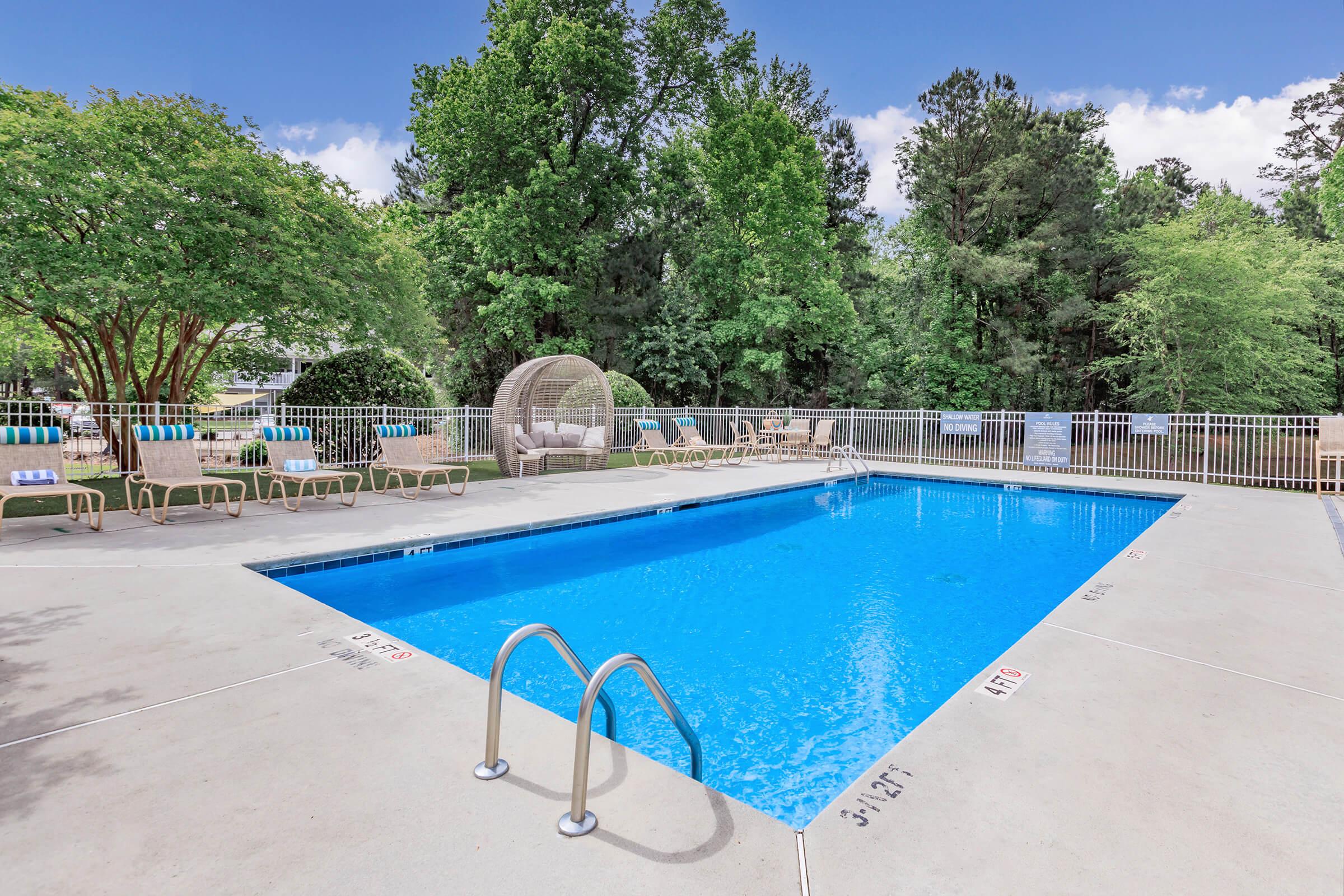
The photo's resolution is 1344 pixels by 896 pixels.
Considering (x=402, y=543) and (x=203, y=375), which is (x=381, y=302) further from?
(x=203, y=375)

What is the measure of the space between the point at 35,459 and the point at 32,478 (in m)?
0.35

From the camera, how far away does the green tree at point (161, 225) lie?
8.91 m

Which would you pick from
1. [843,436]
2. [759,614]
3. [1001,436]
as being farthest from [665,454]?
[759,614]

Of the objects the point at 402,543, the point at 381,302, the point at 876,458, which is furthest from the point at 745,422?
the point at 402,543

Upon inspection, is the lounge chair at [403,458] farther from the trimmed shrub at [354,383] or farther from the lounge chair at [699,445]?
the lounge chair at [699,445]

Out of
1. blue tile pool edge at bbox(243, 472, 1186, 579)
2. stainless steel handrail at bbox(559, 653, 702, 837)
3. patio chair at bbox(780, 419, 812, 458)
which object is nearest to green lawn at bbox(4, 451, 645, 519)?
blue tile pool edge at bbox(243, 472, 1186, 579)

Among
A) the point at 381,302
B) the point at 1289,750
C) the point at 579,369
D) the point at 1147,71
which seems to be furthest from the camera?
the point at 1147,71

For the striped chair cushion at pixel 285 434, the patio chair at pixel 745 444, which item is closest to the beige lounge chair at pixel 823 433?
the patio chair at pixel 745 444

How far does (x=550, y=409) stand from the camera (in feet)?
52.4

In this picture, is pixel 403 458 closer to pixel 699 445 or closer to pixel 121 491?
pixel 121 491

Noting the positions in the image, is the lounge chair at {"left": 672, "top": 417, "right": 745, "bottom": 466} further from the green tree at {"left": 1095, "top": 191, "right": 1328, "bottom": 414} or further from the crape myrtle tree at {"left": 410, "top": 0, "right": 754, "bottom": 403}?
the green tree at {"left": 1095, "top": 191, "right": 1328, "bottom": 414}

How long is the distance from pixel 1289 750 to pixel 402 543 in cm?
649

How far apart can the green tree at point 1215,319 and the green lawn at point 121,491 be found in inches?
690

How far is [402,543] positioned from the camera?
6398 mm
